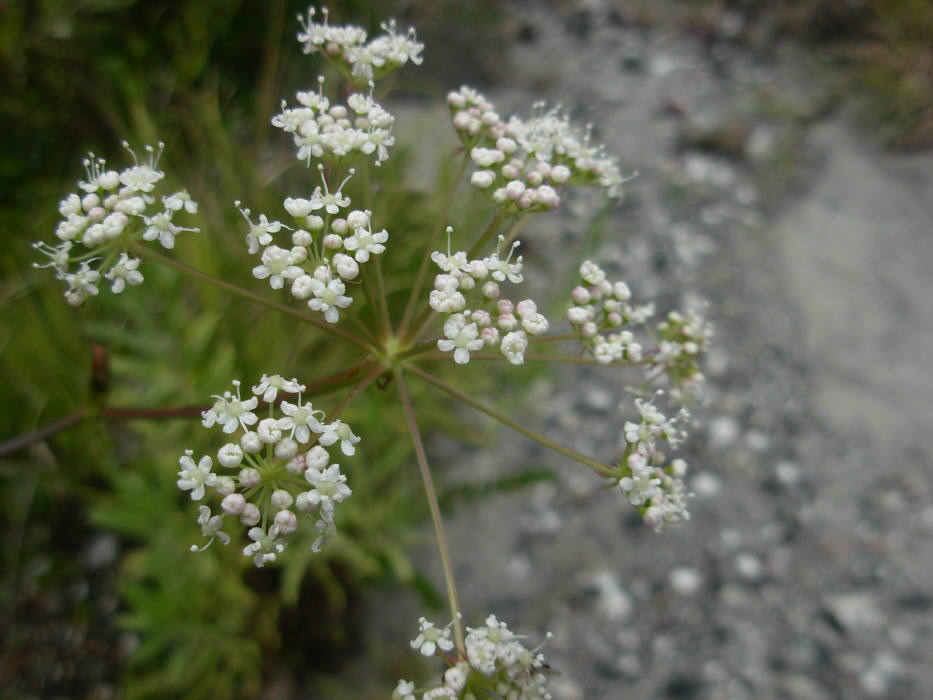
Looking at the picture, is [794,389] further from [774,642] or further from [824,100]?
[824,100]

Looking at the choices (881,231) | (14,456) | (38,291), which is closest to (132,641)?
(14,456)

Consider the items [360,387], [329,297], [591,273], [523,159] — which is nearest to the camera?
[329,297]

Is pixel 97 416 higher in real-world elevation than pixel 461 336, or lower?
lower

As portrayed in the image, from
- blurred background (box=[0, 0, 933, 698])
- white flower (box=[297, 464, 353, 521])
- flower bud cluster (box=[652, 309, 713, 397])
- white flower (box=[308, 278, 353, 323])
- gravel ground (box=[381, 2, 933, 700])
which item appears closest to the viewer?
white flower (box=[297, 464, 353, 521])

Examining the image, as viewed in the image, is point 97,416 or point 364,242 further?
point 97,416

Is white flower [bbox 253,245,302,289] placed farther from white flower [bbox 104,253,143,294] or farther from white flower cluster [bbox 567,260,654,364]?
white flower cluster [bbox 567,260,654,364]

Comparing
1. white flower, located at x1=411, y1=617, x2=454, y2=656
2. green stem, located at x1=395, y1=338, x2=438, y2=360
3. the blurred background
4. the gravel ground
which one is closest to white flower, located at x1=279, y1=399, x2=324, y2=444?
green stem, located at x1=395, y1=338, x2=438, y2=360

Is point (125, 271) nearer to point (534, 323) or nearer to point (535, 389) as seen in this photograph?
point (534, 323)

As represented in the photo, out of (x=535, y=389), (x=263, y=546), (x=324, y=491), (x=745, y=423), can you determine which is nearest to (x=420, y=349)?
(x=324, y=491)
